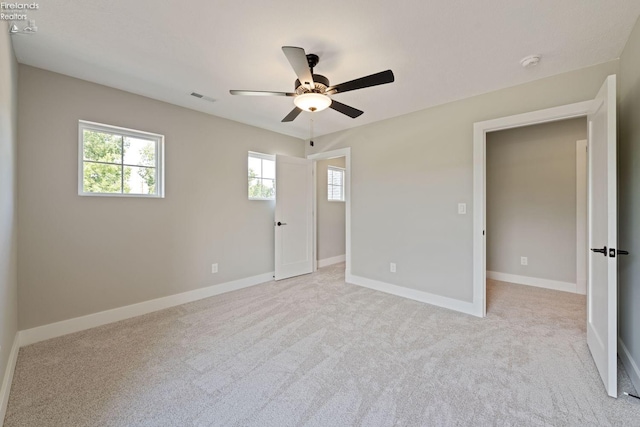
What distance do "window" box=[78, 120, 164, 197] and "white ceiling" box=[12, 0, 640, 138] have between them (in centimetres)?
51

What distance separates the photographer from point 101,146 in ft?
9.20

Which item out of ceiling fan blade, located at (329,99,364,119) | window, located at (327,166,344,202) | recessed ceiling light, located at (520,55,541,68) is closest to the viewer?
recessed ceiling light, located at (520,55,541,68)

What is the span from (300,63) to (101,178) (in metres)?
2.47

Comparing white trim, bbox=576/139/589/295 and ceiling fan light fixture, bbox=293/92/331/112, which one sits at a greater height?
ceiling fan light fixture, bbox=293/92/331/112

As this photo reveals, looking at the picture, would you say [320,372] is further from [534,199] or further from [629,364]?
[534,199]

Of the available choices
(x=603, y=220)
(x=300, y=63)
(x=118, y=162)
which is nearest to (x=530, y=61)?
(x=603, y=220)

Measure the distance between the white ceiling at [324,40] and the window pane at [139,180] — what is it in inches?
34.0

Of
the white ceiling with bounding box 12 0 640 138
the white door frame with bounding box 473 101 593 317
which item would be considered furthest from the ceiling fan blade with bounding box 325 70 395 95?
the white door frame with bounding box 473 101 593 317

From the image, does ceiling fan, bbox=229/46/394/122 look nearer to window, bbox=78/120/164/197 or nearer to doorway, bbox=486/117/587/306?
window, bbox=78/120/164/197

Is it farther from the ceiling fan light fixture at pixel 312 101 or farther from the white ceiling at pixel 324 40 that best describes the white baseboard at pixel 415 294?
the ceiling fan light fixture at pixel 312 101

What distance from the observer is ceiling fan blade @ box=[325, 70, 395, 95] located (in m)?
1.80

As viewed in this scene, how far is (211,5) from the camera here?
5.49ft

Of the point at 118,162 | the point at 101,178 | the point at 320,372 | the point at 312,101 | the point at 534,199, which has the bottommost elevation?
the point at 320,372

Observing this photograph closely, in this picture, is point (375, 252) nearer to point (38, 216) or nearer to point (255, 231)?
point (255, 231)
